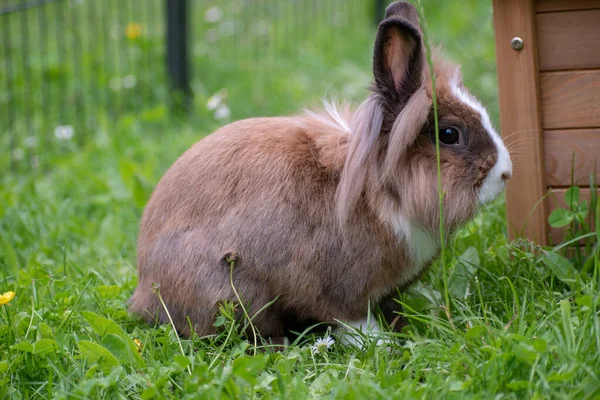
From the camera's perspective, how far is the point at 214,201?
291 centimetres

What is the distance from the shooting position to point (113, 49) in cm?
700

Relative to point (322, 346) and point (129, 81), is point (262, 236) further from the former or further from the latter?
point (129, 81)

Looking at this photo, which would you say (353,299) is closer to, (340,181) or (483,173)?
(340,181)

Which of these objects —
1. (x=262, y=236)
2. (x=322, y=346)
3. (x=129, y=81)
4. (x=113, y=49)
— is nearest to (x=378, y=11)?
(x=113, y=49)

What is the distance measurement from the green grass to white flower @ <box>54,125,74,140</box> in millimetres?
435

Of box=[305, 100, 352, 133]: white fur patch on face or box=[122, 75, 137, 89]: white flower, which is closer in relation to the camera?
box=[305, 100, 352, 133]: white fur patch on face

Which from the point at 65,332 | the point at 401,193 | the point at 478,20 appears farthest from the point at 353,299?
the point at 478,20

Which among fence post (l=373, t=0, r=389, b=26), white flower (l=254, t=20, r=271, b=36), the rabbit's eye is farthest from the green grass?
fence post (l=373, t=0, r=389, b=26)

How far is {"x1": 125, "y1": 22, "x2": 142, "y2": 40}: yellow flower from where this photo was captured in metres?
6.75

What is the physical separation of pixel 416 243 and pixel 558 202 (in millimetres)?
726

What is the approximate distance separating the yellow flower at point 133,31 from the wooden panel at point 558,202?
4.47 metres

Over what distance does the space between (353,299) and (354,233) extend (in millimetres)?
245

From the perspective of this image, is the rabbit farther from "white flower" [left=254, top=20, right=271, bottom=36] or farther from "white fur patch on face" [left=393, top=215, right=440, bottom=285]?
"white flower" [left=254, top=20, right=271, bottom=36]

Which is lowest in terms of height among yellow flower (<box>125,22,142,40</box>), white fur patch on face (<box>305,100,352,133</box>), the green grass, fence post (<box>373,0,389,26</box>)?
the green grass
